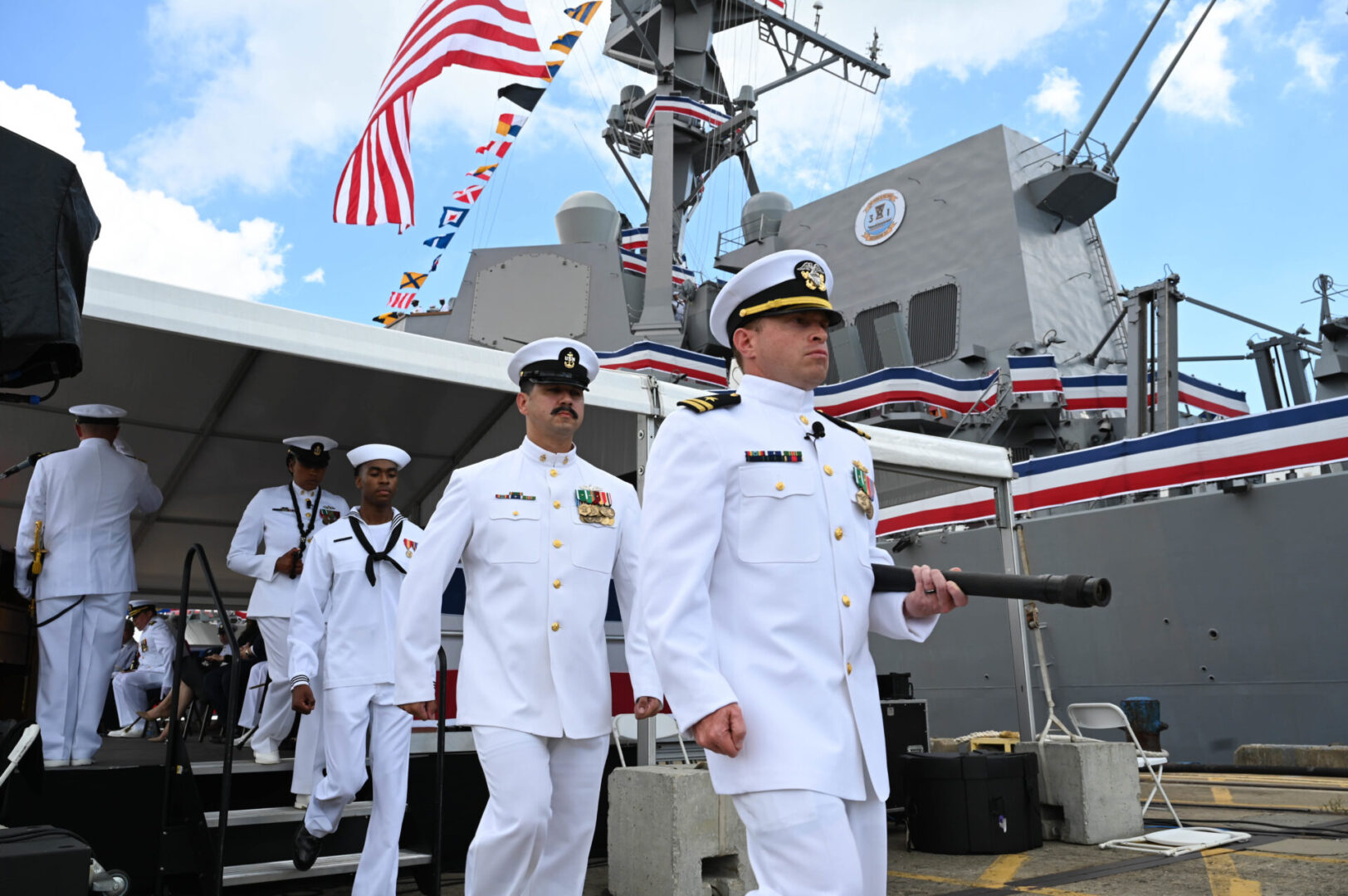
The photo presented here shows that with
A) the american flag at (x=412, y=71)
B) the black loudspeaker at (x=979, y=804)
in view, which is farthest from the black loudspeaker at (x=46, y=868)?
the american flag at (x=412, y=71)

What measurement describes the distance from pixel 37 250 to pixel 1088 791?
5.16 metres

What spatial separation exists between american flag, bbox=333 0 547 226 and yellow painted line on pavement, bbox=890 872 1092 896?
Result: 17.9 feet

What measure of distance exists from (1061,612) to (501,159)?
7733 mm

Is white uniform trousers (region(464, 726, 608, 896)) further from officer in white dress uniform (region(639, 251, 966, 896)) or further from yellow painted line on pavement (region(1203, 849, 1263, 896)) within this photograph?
yellow painted line on pavement (region(1203, 849, 1263, 896))

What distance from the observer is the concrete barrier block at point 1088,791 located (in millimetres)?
5297

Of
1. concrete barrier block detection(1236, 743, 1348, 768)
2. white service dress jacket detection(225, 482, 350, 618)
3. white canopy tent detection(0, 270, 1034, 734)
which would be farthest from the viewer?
concrete barrier block detection(1236, 743, 1348, 768)

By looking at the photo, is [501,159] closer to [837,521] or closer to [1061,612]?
[1061,612]

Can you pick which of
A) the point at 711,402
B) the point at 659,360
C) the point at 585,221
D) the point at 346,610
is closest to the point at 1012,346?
the point at 659,360

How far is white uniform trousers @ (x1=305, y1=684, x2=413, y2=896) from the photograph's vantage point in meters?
3.50

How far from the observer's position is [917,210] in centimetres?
1592

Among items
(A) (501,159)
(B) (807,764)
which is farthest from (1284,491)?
(B) (807,764)

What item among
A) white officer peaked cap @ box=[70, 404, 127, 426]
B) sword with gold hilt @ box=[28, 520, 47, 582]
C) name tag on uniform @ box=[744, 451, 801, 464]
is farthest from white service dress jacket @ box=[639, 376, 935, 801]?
white officer peaked cap @ box=[70, 404, 127, 426]

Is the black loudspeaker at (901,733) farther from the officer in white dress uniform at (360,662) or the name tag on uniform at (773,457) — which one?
the name tag on uniform at (773,457)

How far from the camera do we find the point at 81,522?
14.2ft
